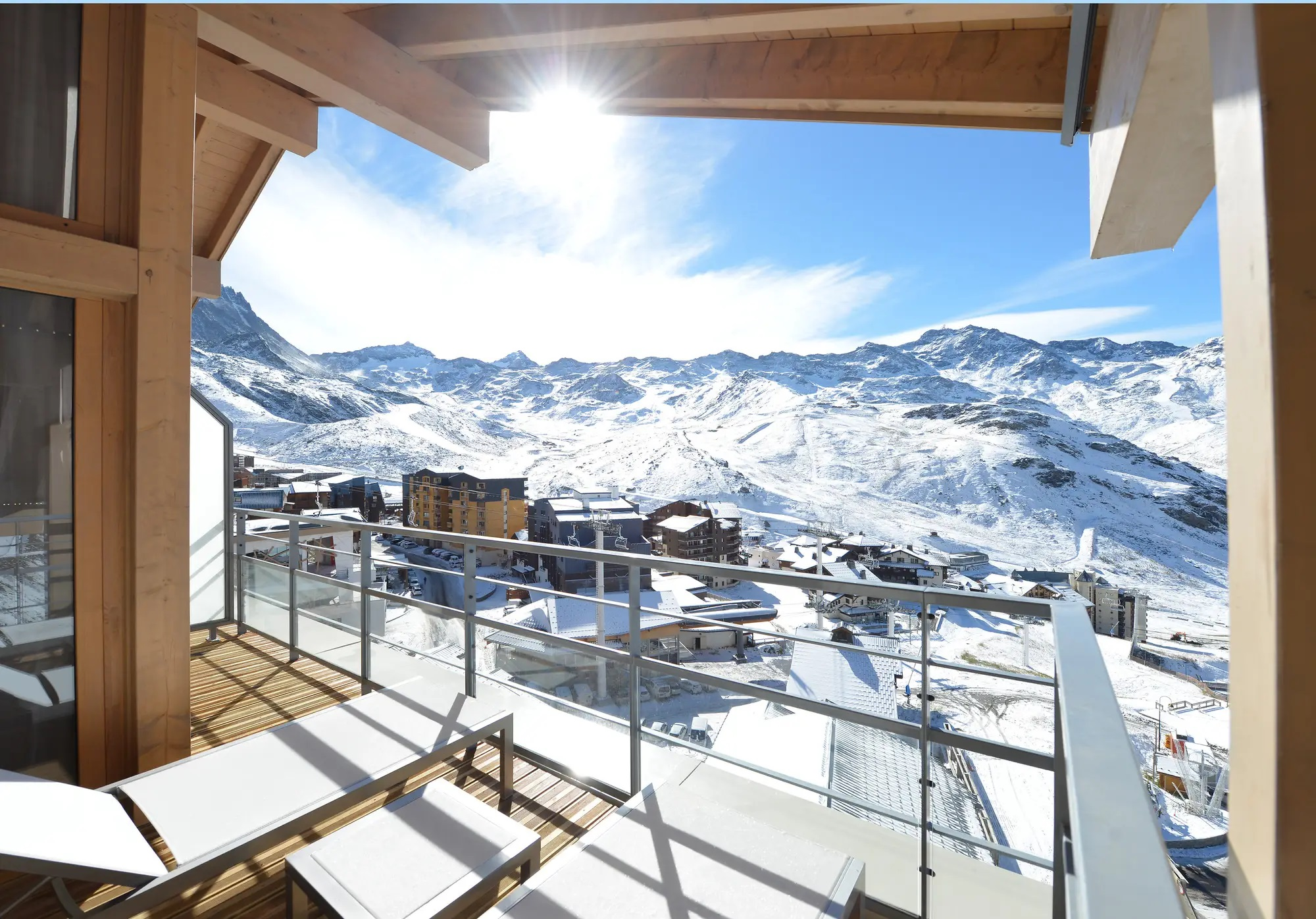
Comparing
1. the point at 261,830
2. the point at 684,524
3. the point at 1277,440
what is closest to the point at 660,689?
the point at 261,830

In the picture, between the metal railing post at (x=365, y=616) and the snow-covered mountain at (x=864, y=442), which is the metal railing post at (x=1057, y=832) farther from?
the snow-covered mountain at (x=864, y=442)

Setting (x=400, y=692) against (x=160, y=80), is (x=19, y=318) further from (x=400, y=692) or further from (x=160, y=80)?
(x=400, y=692)

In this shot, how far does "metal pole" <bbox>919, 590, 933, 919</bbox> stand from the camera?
4.75 ft

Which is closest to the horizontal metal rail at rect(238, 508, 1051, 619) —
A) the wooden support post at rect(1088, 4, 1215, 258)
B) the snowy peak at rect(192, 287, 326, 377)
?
the wooden support post at rect(1088, 4, 1215, 258)

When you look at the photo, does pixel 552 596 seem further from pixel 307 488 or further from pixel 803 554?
pixel 803 554

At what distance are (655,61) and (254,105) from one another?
1.85 metres

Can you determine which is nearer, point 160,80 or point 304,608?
point 160,80

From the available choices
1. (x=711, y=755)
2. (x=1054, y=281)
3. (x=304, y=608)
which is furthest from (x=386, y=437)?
(x=1054, y=281)

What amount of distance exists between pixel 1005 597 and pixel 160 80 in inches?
112

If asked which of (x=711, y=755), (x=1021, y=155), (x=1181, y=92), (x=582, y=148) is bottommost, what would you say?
(x=711, y=755)

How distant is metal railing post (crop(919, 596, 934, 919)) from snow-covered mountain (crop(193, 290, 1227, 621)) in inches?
961

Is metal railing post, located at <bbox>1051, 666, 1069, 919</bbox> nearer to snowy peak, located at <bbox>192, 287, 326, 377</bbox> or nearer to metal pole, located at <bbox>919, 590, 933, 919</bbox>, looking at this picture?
metal pole, located at <bbox>919, 590, 933, 919</bbox>

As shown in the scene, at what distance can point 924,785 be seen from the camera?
1.46 meters

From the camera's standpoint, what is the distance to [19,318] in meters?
1.67
